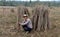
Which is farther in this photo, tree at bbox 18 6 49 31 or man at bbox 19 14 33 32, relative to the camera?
tree at bbox 18 6 49 31

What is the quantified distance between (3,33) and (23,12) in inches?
66.1

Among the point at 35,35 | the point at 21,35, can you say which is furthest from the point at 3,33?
the point at 35,35

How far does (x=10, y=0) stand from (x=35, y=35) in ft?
87.3

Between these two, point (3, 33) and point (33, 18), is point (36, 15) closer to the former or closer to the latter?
point (33, 18)

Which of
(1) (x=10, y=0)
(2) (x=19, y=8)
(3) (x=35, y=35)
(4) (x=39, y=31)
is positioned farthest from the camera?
(1) (x=10, y=0)

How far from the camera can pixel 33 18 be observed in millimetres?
9609

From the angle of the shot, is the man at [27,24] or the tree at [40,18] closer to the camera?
the man at [27,24]

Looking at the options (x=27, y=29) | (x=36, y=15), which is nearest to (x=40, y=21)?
(x=36, y=15)

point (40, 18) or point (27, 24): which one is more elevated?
point (40, 18)

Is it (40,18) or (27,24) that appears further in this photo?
(40,18)

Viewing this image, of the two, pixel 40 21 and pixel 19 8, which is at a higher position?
pixel 19 8

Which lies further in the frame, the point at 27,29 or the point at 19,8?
the point at 19,8

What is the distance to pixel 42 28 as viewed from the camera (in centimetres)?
957

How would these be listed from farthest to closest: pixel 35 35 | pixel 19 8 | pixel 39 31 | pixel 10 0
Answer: pixel 10 0 < pixel 19 8 < pixel 39 31 < pixel 35 35
